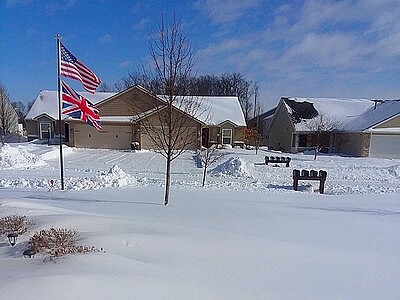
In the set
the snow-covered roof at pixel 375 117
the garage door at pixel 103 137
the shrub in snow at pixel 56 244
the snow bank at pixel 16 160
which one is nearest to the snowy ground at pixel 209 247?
the shrub in snow at pixel 56 244

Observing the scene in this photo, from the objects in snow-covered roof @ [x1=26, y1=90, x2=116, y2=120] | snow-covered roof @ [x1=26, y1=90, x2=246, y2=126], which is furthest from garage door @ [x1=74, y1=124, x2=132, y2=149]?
snow-covered roof @ [x1=26, y1=90, x2=116, y2=120]

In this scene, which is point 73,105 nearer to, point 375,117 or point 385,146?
point 385,146

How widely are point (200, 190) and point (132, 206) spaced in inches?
161

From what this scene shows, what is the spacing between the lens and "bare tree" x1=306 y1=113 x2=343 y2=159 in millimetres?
31469

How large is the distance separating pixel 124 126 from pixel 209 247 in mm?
26046

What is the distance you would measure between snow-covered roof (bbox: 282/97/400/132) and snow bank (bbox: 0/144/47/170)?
2577 cm

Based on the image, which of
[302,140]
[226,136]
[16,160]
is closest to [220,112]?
[226,136]

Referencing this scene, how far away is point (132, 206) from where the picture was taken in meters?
8.19

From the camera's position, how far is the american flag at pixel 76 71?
10820mm

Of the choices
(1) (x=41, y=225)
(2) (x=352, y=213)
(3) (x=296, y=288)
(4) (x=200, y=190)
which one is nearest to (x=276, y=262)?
(3) (x=296, y=288)

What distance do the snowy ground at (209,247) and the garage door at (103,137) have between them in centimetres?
1847

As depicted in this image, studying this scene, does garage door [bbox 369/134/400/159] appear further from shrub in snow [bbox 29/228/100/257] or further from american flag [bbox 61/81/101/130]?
shrub in snow [bbox 29/228/100/257]

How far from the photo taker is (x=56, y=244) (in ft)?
14.9

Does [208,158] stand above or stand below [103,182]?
above
